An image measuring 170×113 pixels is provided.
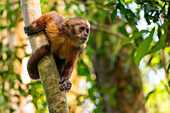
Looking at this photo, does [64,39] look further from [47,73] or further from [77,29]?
[47,73]

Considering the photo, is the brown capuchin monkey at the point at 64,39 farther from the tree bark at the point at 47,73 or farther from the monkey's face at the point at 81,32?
the tree bark at the point at 47,73

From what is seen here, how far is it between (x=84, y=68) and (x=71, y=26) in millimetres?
1172

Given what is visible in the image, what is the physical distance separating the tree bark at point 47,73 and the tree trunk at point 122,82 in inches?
149

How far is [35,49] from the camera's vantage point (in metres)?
2.96

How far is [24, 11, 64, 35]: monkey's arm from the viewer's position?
3139 mm

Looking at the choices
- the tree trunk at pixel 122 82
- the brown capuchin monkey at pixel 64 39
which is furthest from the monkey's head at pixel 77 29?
the tree trunk at pixel 122 82

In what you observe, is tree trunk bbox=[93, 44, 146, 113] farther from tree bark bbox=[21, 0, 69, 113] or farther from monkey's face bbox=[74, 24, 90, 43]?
tree bark bbox=[21, 0, 69, 113]

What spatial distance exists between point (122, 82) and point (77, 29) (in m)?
3.05

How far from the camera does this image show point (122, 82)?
677 cm

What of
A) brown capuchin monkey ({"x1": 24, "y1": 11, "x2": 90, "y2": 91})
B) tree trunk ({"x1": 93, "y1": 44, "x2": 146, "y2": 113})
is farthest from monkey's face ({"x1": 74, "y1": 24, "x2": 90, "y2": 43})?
tree trunk ({"x1": 93, "y1": 44, "x2": 146, "y2": 113})

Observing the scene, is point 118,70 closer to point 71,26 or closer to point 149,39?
point 71,26

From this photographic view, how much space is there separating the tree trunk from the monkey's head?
8.00ft

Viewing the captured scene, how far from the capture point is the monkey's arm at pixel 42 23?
3139mm

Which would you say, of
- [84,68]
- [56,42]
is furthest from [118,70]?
[56,42]
